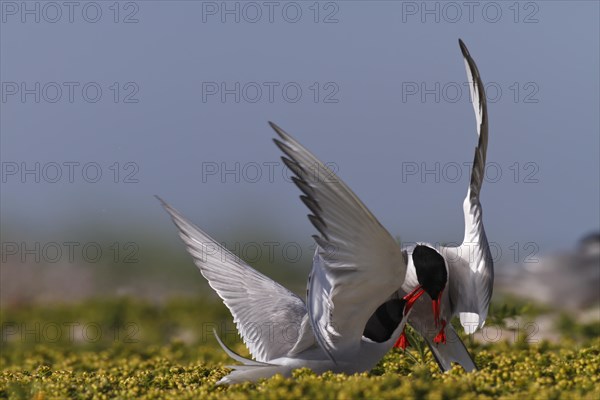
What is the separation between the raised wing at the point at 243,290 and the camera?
6.34 meters

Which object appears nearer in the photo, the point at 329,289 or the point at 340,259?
the point at 340,259

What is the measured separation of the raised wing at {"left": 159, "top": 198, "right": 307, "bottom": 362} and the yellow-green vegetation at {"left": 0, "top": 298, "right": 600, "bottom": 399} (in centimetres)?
50

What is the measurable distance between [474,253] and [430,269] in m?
0.32

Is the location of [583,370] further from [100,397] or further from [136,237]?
[136,237]

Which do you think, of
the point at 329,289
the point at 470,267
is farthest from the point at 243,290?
the point at 470,267

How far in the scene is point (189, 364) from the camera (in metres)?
8.11

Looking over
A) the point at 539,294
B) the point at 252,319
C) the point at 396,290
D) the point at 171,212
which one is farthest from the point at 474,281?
the point at 539,294

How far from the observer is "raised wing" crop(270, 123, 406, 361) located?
4707 millimetres

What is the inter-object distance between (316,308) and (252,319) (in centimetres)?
120

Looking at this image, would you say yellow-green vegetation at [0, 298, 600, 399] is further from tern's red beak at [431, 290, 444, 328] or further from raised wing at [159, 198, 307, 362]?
raised wing at [159, 198, 307, 362]

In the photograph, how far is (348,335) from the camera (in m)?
5.50

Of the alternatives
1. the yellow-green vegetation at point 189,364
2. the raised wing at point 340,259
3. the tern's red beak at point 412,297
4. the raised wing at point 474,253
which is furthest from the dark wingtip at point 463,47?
the yellow-green vegetation at point 189,364

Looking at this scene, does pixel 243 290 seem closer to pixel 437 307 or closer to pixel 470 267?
pixel 437 307

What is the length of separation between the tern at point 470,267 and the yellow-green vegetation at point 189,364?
1.35 feet
